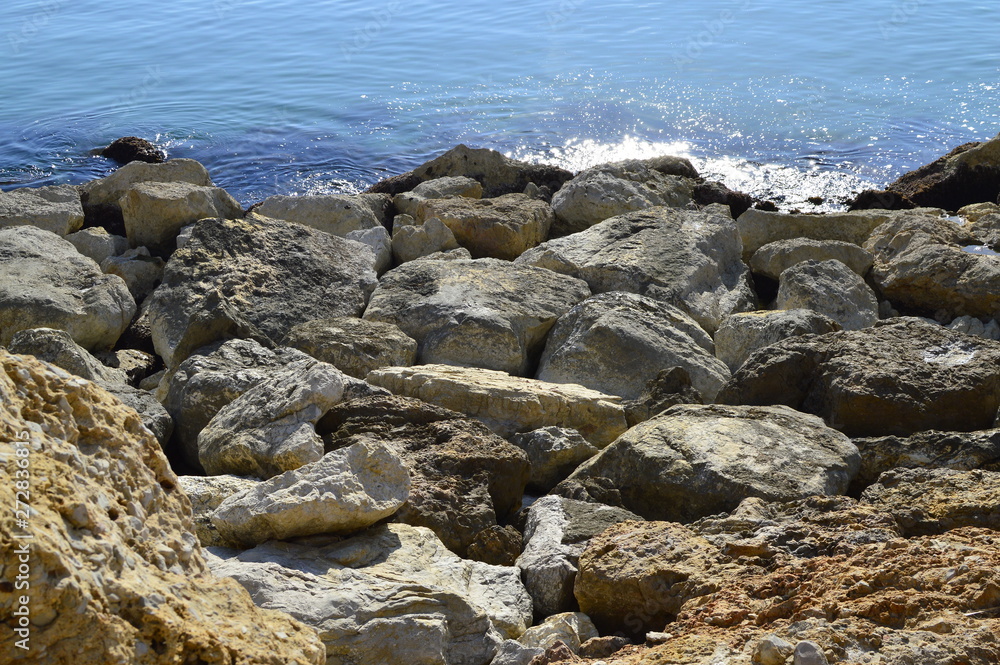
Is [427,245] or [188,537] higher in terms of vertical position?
[188,537]

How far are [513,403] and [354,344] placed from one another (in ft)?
3.87

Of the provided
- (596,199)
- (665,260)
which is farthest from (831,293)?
(596,199)

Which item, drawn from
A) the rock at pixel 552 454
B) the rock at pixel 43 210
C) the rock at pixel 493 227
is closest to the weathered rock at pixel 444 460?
the rock at pixel 552 454

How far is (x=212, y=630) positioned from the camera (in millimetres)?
2152

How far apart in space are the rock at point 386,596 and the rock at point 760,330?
285 centimetres

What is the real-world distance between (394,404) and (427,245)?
3186 mm

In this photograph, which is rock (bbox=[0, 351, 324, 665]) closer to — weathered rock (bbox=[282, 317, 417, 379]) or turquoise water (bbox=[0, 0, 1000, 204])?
weathered rock (bbox=[282, 317, 417, 379])

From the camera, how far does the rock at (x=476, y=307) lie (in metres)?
5.82

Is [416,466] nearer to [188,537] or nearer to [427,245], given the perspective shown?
[188,537]

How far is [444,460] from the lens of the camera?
425 cm

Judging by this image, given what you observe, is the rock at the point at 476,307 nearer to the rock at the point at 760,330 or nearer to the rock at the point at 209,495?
the rock at the point at 760,330

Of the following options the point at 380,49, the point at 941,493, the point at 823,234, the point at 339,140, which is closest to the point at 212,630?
the point at 941,493

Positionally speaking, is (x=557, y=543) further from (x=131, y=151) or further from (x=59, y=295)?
(x=131, y=151)

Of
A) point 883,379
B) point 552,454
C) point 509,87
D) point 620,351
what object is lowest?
point 552,454
